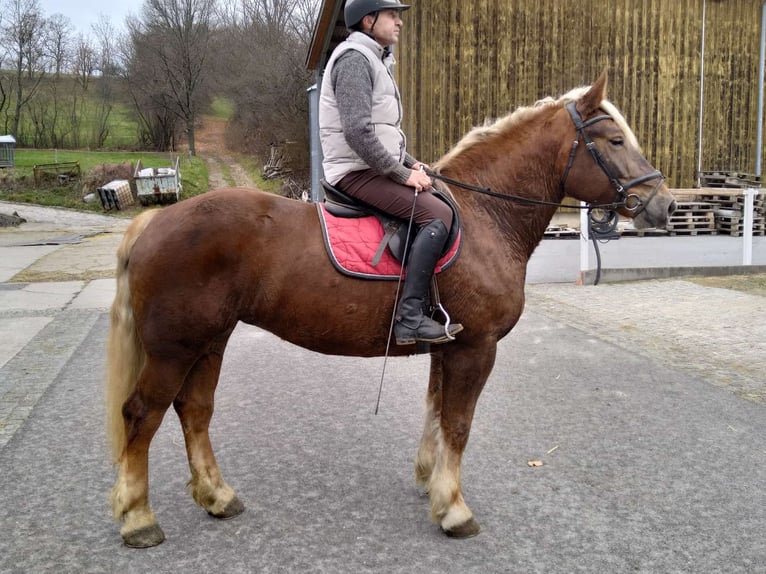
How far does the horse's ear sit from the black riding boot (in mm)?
1058

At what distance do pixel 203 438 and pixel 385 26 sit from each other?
7.97 feet

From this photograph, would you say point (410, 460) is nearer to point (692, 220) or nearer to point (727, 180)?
point (692, 220)

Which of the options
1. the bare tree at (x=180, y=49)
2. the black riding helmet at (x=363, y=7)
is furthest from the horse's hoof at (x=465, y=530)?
the bare tree at (x=180, y=49)

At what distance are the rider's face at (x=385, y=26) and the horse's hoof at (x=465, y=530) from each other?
250 cm

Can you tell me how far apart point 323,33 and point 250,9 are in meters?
32.5

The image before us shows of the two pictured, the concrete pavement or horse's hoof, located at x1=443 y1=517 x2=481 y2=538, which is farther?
horse's hoof, located at x1=443 y1=517 x2=481 y2=538

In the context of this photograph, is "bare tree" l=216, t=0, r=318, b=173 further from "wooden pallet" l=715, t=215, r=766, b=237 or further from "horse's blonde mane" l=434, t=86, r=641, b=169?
"horse's blonde mane" l=434, t=86, r=641, b=169

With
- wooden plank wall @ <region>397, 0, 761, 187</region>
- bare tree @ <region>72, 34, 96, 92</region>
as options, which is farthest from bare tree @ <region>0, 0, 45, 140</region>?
wooden plank wall @ <region>397, 0, 761, 187</region>

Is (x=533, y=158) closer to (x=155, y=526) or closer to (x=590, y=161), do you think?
(x=590, y=161)

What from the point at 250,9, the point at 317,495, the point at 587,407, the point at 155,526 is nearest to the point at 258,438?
the point at 317,495

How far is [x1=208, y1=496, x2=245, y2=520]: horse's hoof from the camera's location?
360cm

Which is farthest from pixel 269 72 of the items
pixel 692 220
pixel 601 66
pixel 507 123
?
pixel 507 123

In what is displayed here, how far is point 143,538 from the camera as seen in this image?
130 inches

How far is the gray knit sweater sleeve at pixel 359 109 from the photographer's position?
321cm
